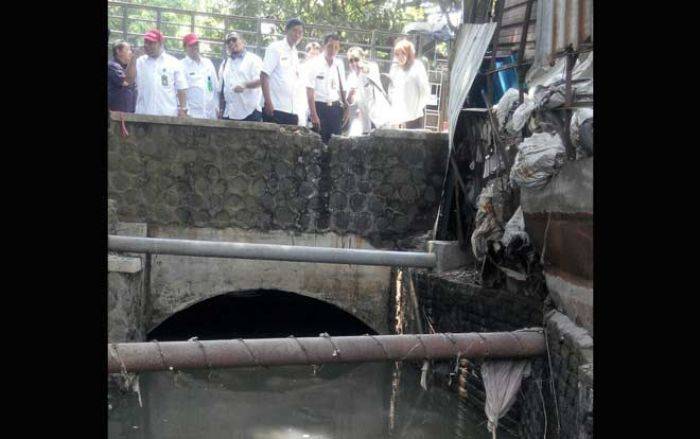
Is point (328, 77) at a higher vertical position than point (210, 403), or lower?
higher

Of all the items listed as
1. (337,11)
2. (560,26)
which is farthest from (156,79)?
(337,11)

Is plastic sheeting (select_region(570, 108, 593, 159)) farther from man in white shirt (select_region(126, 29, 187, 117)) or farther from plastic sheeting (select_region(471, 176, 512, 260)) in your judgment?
man in white shirt (select_region(126, 29, 187, 117))

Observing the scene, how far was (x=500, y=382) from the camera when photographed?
5.31 metres

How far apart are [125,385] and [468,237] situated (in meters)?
3.55

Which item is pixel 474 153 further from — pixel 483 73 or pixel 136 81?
pixel 136 81

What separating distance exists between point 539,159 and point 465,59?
3.03m

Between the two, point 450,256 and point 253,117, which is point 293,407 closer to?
point 450,256

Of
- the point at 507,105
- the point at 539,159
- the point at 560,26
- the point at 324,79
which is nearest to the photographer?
the point at 539,159

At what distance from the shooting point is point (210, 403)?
7.50 metres

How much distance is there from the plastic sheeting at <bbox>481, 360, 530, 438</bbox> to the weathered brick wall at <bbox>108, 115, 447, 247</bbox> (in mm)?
3699

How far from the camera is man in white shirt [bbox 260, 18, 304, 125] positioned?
882 cm
